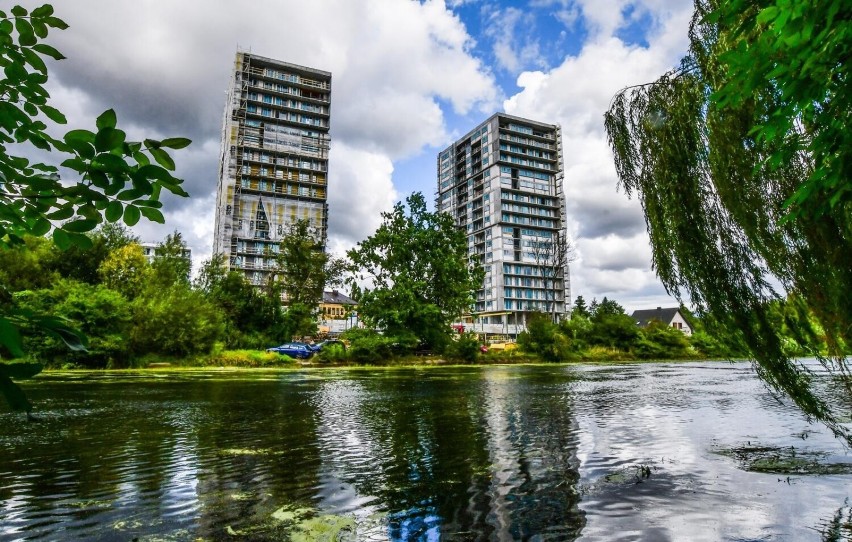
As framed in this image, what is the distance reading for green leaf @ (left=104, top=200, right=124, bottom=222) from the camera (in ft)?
5.41

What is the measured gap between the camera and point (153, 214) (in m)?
1.72

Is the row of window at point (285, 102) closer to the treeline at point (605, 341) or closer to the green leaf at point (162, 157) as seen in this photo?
the treeline at point (605, 341)

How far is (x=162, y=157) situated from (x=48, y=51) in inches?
42.6

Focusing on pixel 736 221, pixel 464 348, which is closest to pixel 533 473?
pixel 736 221

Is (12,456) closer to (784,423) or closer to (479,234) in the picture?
(784,423)

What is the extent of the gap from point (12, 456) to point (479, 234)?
97.7 meters

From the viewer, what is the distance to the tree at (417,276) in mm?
39094

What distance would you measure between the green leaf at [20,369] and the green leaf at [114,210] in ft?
1.71

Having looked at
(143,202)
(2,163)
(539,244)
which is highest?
(539,244)

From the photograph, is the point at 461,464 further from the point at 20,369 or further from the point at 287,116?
the point at 287,116

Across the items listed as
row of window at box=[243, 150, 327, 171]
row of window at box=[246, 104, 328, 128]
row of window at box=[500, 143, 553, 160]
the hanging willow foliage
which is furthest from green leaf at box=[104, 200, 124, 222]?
row of window at box=[500, 143, 553, 160]

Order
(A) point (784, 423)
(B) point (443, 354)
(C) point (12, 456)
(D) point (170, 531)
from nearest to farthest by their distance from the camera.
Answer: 1. (D) point (170, 531)
2. (C) point (12, 456)
3. (A) point (784, 423)
4. (B) point (443, 354)

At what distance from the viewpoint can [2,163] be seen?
1.95 metres

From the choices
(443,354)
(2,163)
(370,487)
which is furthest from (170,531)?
(443,354)
